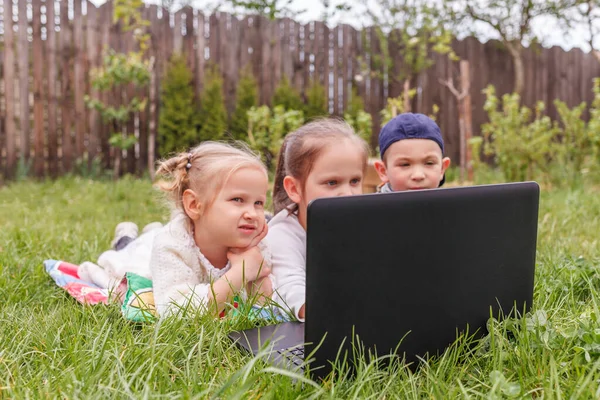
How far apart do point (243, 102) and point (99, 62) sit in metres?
1.78

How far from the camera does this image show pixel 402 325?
4.56 ft

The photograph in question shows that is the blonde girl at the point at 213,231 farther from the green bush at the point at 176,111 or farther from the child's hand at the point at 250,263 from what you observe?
the green bush at the point at 176,111

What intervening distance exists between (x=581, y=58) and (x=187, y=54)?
6907 millimetres

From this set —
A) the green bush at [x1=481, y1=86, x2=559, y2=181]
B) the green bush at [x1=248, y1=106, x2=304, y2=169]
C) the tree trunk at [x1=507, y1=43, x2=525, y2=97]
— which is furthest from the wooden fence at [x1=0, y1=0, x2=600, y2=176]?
the green bush at [x1=481, y1=86, x2=559, y2=181]

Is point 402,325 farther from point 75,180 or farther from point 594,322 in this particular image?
point 75,180

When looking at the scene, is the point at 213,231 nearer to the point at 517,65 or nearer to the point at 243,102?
the point at 243,102

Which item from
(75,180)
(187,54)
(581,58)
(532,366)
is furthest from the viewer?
(581,58)

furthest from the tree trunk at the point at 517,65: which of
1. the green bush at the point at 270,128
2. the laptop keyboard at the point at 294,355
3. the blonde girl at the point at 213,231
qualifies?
the laptop keyboard at the point at 294,355

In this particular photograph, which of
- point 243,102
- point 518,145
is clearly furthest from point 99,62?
point 518,145

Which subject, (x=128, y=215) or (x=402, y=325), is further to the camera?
(x=128, y=215)

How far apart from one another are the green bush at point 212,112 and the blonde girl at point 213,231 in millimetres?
Answer: 5029

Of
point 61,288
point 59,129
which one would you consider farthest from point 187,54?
point 61,288

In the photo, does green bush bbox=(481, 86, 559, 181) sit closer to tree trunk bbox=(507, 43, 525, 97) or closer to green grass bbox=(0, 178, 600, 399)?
tree trunk bbox=(507, 43, 525, 97)

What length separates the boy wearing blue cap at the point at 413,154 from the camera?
2.51 meters
